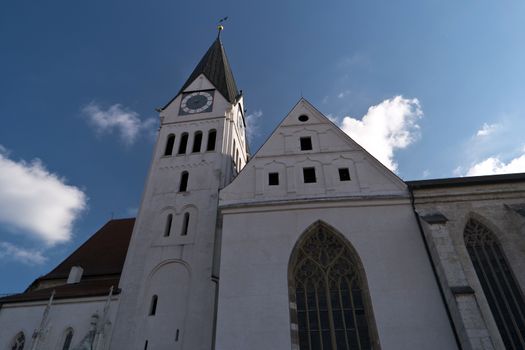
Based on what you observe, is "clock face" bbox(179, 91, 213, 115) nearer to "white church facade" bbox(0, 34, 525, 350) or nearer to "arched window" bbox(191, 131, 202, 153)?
"arched window" bbox(191, 131, 202, 153)

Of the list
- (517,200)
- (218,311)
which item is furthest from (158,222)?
(517,200)

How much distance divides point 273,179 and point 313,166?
157 centimetres

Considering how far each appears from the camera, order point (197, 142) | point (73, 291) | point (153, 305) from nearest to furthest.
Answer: point (153, 305), point (73, 291), point (197, 142)

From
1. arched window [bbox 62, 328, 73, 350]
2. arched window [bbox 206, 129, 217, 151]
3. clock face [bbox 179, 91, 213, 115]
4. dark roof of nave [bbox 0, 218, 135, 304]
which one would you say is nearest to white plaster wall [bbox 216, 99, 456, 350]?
arched window [bbox 206, 129, 217, 151]

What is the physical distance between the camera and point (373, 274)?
1080 centimetres

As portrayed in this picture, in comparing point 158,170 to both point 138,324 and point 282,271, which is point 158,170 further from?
point 282,271

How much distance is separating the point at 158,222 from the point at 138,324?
4.23 m

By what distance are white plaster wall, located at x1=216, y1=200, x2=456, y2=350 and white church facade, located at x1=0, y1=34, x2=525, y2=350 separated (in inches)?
1.3

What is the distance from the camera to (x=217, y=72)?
2428 centimetres

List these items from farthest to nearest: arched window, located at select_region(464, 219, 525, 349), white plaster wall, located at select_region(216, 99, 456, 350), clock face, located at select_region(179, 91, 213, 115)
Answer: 1. clock face, located at select_region(179, 91, 213, 115)
2. white plaster wall, located at select_region(216, 99, 456, 350)
3. arched window, located at select_region(464, 219, 525, 349)

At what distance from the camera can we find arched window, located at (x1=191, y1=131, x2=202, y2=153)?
1872cm

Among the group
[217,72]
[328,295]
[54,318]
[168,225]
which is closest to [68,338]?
[54,318]

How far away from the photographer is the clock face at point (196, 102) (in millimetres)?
20734

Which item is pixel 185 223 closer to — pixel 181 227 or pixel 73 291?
pixel 181 227
